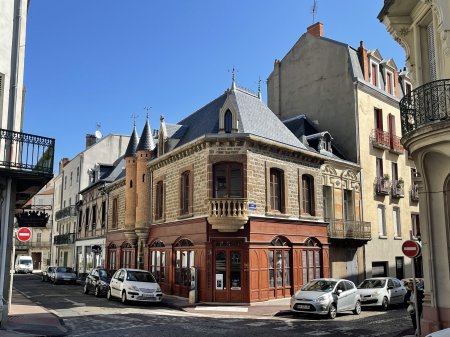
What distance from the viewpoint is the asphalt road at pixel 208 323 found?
13008mm

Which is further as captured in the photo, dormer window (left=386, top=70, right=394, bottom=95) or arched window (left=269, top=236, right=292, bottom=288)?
dormer window (left=386, top=70, right=394, bottom=95)

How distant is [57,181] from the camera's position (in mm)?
55656

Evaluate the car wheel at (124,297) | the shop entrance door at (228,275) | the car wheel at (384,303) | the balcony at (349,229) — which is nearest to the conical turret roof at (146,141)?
the shop entrance door at (228,275)

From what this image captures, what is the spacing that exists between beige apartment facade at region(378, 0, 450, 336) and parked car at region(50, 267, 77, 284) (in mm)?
28816

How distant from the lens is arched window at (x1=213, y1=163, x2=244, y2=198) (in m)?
20.8

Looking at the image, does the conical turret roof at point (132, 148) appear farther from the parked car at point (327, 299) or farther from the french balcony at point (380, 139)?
the parked car at point (327, 299)

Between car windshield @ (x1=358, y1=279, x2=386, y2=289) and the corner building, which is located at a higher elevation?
the corner building

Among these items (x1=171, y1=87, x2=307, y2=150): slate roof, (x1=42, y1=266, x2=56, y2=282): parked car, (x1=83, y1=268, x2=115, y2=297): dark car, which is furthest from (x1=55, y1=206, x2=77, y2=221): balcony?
(x1=171, y1=87, x2=307, y2=150): slate roof

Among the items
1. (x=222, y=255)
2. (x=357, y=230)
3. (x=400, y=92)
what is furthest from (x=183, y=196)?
(x=400, y=92)

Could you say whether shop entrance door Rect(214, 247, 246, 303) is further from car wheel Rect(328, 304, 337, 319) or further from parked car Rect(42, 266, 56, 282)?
parked car Rect(42, 266, 56, 282)

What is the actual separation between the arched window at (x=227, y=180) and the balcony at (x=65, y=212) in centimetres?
2815

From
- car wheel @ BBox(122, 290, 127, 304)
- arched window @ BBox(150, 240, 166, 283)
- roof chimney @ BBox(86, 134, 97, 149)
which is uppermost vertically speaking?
roof chimney @ BBox(86, 134, 97, 149)

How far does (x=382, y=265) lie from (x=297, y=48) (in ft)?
50.2

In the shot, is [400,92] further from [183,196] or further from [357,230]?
[183,196]
